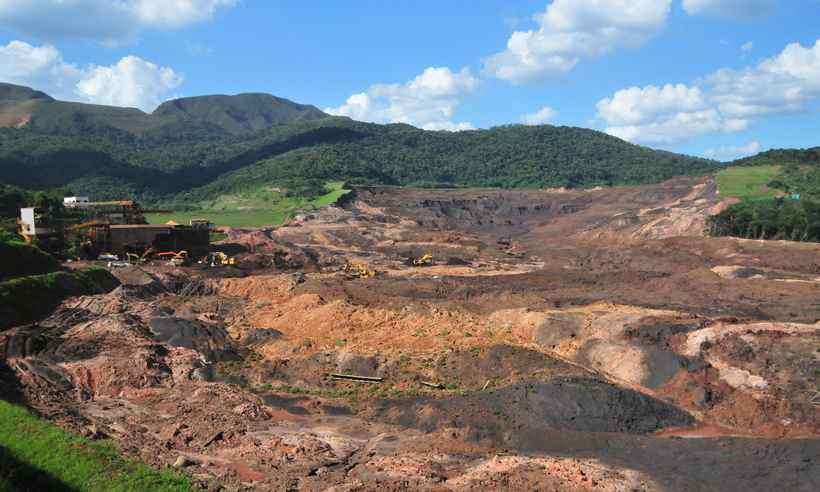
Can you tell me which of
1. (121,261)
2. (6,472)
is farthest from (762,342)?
(121,261)

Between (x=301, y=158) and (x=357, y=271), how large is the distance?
74.7m

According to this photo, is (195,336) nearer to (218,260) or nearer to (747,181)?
(218,260)

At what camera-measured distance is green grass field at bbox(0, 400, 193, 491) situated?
36.5 ft

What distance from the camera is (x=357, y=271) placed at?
4062 centimetres

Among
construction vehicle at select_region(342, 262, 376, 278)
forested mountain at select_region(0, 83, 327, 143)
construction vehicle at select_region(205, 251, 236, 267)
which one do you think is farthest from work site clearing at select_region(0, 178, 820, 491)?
forested mountain at select_region(0, 83, 327, 143)

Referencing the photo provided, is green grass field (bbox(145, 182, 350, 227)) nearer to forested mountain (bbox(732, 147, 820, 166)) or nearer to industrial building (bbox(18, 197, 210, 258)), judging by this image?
industrial building (bbox(18, 197, 210, 258))

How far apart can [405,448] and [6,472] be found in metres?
8.38

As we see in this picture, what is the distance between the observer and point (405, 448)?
1529 centimetres

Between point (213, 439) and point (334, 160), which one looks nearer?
point (213, 439)

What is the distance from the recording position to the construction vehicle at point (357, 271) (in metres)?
38.9

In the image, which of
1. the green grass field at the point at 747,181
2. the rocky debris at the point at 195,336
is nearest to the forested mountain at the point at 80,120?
the green grass field at the point at 747,181

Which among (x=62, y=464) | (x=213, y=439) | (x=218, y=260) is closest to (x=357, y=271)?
(x=218, y=260)

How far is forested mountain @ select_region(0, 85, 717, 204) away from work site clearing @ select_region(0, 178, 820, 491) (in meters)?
61.2

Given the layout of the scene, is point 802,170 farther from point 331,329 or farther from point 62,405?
point 62,405
